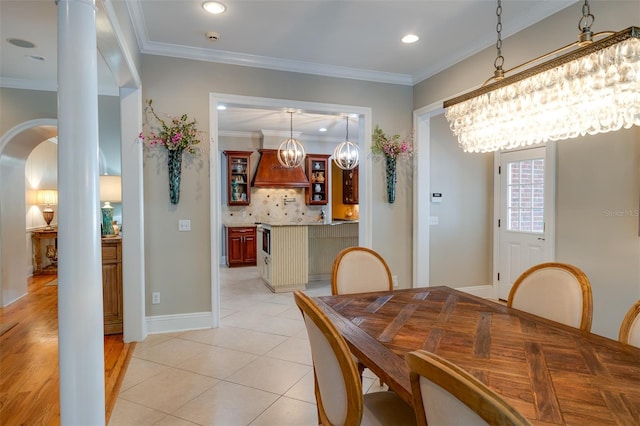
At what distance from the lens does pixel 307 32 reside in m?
3.31

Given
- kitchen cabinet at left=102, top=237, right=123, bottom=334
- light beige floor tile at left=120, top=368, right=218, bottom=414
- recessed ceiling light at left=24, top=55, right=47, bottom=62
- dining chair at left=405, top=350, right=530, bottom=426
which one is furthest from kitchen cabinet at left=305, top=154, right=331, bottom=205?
dining chair at left=405, top=350, right=530, bottom=426

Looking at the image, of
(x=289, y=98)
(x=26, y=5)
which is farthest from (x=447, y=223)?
(x=26, y=5)

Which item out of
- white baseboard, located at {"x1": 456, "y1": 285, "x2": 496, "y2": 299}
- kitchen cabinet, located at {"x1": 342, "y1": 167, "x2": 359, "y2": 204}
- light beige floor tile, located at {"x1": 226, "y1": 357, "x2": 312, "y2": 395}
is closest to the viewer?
light beige floor tile, located at {"x1": 226, "y1": 357, "x2": 312, "y2": 395}

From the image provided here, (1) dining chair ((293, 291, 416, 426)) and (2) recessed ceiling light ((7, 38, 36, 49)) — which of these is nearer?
(1) dining chair ((293, 291, 416, 426))

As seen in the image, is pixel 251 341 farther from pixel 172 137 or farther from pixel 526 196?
pixel 526 196

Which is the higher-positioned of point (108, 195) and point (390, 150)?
point (390, 150)

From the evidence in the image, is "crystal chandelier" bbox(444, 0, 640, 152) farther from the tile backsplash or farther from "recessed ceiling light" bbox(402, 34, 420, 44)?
the tile backsplash

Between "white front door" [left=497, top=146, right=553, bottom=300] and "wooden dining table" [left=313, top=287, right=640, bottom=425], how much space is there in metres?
2.75

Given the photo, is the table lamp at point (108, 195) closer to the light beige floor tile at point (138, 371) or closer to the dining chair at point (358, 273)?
the light beige floor tile at point (138, 371)

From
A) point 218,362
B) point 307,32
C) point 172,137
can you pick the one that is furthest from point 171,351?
point 307,32

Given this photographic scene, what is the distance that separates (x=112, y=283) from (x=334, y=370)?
313 cm

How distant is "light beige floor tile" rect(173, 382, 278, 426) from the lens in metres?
2.18

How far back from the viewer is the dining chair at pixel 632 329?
4.86ft

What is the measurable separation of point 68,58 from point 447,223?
14.4 ft
